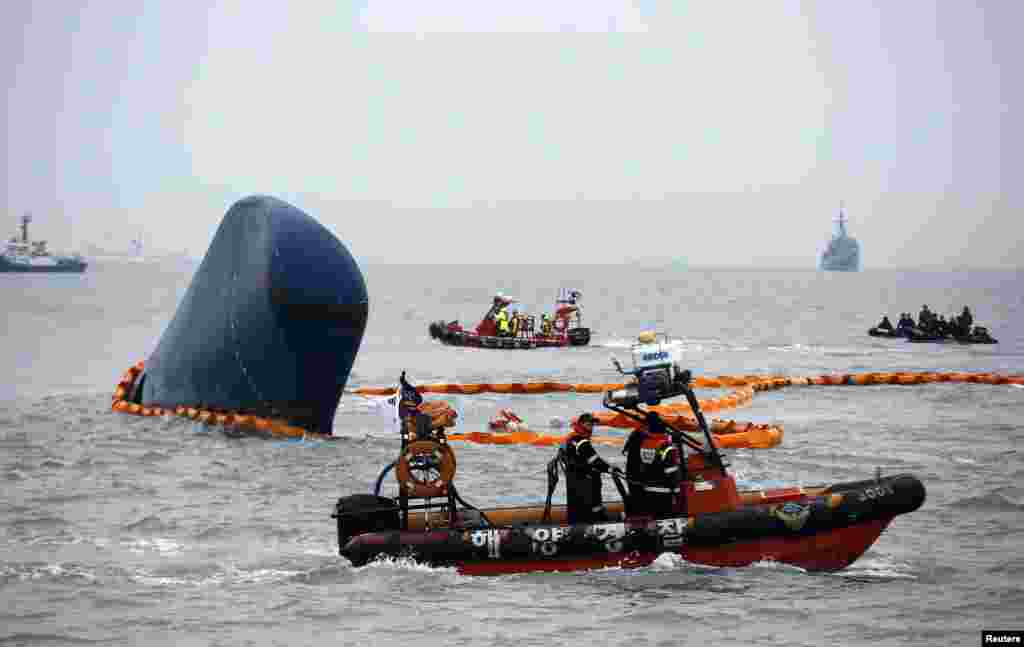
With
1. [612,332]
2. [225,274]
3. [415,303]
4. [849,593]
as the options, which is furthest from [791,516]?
[415,303]

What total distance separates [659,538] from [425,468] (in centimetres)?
288

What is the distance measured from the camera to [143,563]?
1750cm

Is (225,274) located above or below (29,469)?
above

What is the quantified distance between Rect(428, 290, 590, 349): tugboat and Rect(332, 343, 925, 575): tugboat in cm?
3970

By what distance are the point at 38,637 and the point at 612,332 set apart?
219 feet

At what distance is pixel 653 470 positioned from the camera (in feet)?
53.3

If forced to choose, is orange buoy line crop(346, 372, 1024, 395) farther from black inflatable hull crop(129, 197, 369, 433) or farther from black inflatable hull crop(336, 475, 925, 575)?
black inflatable hull crop(336, 475, 925, 575)

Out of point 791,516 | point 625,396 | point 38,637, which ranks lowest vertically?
point 38,637

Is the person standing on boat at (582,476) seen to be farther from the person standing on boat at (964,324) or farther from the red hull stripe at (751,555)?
the person standing on boat at (964,324)

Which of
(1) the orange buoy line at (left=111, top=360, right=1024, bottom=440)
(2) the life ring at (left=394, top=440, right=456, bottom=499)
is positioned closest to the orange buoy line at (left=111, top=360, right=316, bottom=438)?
(1) the orange buoy line at (left=111, top=360, right=1024, bottom=440)

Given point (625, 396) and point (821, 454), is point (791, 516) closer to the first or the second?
point (625, 396)

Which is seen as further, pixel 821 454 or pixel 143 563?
pixel 821 454

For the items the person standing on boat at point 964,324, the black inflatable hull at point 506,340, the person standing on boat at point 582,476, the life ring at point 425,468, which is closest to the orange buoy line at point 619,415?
the person standing on boat at point 582,476

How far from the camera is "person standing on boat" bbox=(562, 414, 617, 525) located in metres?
16.3
